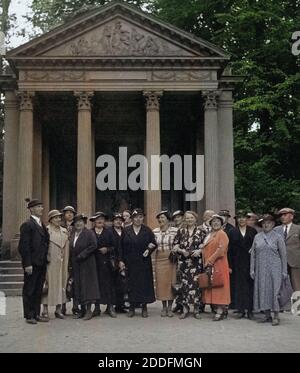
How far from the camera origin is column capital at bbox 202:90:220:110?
21266 millimetres

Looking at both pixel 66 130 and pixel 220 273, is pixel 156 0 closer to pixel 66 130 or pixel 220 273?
pixel 66 130

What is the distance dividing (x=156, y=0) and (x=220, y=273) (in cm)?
2715

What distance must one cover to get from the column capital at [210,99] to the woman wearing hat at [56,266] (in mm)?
12220

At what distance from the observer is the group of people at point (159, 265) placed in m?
9.79

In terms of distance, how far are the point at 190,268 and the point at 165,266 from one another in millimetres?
606

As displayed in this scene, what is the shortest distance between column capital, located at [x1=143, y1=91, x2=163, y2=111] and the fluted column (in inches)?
176

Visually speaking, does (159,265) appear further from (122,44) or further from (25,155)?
(122,44)

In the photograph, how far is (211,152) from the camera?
832 inches

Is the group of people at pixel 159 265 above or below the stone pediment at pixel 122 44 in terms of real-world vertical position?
below

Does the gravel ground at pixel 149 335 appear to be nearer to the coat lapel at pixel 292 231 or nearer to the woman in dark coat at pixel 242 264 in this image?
the woman in dark coat at pixel 242 264

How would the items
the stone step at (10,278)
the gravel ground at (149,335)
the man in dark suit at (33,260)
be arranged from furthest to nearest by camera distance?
the stone step at (10,278) < the man in dark suit at (33,260) < the gravel ground at (149,335)

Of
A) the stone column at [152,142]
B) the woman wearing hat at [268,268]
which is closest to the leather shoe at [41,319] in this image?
the woman wearing hat at [268,268]

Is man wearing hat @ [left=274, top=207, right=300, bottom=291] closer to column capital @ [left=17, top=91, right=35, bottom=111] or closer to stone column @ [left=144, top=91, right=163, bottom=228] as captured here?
stone column @ [left=144, top=91, right=163, bottom=228]

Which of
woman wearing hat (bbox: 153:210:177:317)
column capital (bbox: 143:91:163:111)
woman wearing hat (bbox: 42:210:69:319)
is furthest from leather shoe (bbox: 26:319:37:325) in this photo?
column capital (bbox: 143:91:163:111)
